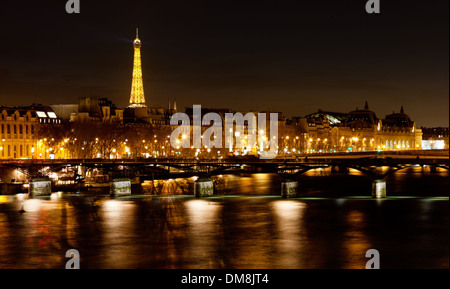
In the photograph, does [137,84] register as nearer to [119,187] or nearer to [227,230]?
[119,187]

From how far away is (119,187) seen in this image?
6391 centimetres

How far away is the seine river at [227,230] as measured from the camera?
3388 cm

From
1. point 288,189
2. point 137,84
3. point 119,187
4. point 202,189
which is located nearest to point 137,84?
point 137,84

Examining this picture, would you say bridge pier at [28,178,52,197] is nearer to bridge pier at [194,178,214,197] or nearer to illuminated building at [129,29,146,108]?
bridge pier at [194,178,214,197]

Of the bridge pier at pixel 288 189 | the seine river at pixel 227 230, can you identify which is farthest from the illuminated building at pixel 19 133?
the bridge pier at pixel 288 189

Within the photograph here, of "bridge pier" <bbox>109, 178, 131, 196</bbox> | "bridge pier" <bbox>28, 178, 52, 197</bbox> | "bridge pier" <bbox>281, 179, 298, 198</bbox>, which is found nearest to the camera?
"bridge pier" <bbox>281, 179, 298, 198</bbox>

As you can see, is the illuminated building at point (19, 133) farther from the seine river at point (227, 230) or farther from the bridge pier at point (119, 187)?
the bridge pier at point (119, 187)

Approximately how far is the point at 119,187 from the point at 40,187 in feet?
26.2

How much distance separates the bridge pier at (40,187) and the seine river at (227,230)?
1.16 m

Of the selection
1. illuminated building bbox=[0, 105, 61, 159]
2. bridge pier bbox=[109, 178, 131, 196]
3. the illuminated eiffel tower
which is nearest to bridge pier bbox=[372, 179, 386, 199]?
bridge pier bbox=[109, 178, 131, 196]

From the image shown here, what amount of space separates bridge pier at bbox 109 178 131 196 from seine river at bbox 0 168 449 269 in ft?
2.81

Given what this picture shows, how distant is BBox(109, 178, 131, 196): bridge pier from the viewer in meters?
63.6
